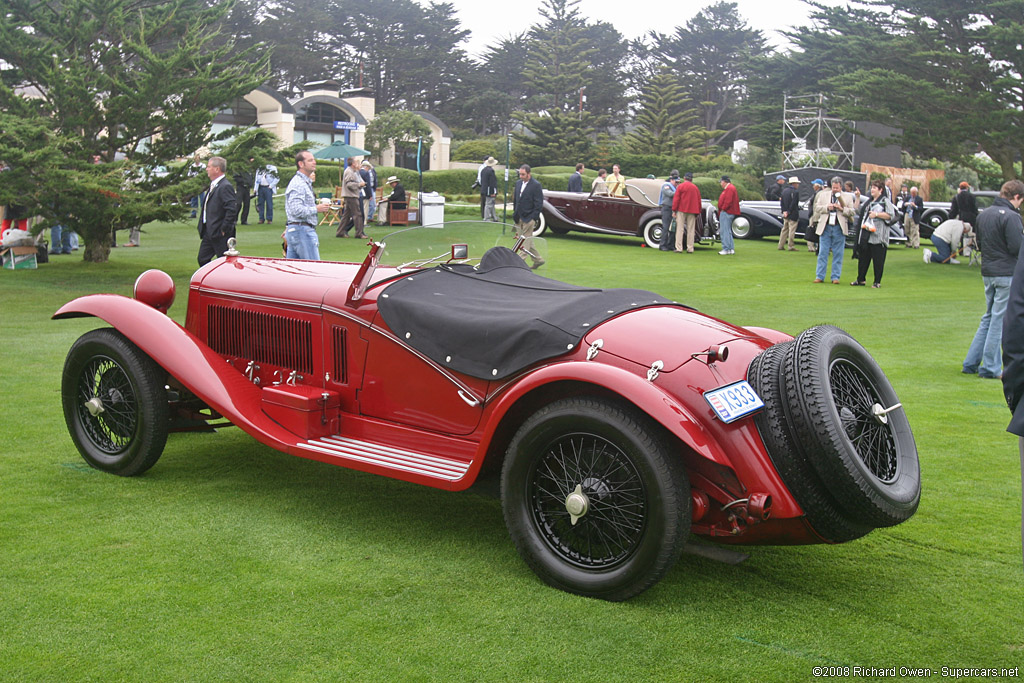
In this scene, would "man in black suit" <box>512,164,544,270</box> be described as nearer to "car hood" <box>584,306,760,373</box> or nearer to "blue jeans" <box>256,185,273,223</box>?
"blue jeans" <box>256,185,273,223</box>

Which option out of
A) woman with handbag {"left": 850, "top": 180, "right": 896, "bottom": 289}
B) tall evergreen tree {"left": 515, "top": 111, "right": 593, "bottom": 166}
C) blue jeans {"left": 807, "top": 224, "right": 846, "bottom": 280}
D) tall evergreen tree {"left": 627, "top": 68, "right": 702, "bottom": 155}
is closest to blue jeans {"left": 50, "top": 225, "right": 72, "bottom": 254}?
blue jeans {"left": 807, "top": 224, "right": 846, "bottom": 280}

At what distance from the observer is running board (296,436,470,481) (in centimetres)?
395

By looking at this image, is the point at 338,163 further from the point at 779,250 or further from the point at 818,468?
the point at 818,468

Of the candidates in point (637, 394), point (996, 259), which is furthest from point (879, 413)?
point (996, 259)

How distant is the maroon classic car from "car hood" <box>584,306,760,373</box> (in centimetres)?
1715

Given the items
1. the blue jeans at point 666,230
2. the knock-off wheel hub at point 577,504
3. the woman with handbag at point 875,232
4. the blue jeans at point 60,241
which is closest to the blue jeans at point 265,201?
the blue jeans at point 60,241

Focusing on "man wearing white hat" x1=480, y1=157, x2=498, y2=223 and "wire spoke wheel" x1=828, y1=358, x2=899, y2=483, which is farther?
"man wearing white hat" x1=480, y1=157, x2=498, y2=223

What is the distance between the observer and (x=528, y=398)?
151 inches

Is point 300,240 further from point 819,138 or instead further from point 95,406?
point 819,138

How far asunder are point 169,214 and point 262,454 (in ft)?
29.0

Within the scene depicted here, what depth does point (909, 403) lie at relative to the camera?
22.7 ft

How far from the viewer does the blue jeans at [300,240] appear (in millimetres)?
10422

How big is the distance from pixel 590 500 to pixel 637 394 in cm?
48

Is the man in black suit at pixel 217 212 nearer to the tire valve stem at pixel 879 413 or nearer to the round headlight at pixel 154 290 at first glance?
the round headlight at pixel 154 290
